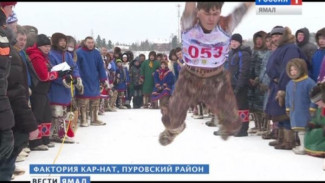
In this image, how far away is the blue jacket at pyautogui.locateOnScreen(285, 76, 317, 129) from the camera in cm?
392

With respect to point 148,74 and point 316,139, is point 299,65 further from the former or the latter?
point 148,74

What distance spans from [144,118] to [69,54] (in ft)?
3.97

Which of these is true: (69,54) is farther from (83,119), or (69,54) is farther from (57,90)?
(83,119)

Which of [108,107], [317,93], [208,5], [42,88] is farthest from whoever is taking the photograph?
[108,107]

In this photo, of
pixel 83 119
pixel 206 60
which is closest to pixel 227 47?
pixel 206 60

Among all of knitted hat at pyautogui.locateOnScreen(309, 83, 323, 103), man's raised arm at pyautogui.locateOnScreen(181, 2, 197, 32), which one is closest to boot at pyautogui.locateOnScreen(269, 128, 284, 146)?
knitted hat at pyautogui.locateOnScreen(309, 83, 323, 103)

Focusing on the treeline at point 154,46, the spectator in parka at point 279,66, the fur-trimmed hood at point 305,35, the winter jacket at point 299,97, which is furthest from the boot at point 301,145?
→ the treeline at point 154,46

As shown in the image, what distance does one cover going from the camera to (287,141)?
450 cm

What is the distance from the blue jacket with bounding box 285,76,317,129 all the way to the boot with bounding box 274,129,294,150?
0.32 metres

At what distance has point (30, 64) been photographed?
402cm

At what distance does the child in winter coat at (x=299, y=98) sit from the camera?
147 inches

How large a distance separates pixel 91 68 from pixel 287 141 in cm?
250

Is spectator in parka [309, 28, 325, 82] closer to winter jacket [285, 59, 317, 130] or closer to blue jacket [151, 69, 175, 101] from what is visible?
winter jacket [285, 59, 317, 130]

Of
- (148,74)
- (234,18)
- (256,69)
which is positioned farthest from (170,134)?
(256,69)
